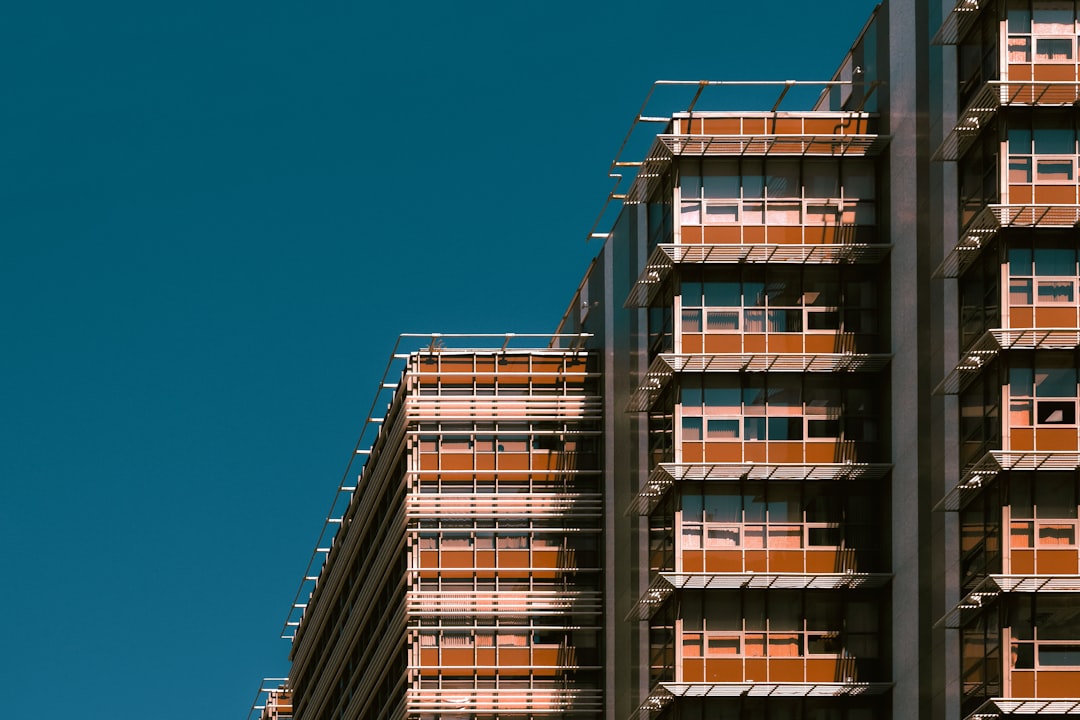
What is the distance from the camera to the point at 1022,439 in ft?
315

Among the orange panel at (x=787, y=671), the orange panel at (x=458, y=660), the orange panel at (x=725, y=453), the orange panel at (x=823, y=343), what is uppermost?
the orange panel at (x=823, y=343)

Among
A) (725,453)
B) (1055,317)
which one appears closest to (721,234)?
(725,453)

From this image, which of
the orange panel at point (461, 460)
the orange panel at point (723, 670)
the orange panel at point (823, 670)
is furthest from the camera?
the orange panel at point (461, 460)

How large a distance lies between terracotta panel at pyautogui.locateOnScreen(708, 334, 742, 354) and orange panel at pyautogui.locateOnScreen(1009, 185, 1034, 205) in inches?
694

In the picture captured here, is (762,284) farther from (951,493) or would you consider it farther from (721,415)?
(951,493)

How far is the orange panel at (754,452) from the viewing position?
366 feet

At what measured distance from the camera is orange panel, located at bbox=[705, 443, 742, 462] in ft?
367

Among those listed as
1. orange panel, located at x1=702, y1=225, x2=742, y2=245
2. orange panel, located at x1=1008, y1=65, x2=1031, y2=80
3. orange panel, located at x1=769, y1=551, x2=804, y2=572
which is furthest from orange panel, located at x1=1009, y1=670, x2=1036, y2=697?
orange panel, located at x1=702, y1=225, x2=742, y2=245

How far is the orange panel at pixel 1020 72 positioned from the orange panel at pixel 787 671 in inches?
1005

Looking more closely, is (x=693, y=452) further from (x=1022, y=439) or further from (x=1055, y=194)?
(x=1055, y=194)

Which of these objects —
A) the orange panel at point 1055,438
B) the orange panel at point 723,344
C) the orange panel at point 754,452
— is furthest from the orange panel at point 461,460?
the orange panel at point 1055,438

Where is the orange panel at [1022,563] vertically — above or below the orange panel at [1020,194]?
below

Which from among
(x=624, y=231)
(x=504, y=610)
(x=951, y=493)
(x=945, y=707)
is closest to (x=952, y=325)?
(x=951, y=493)

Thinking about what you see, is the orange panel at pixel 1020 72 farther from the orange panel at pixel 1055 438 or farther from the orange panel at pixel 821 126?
the orange panel at pixel 821 126
